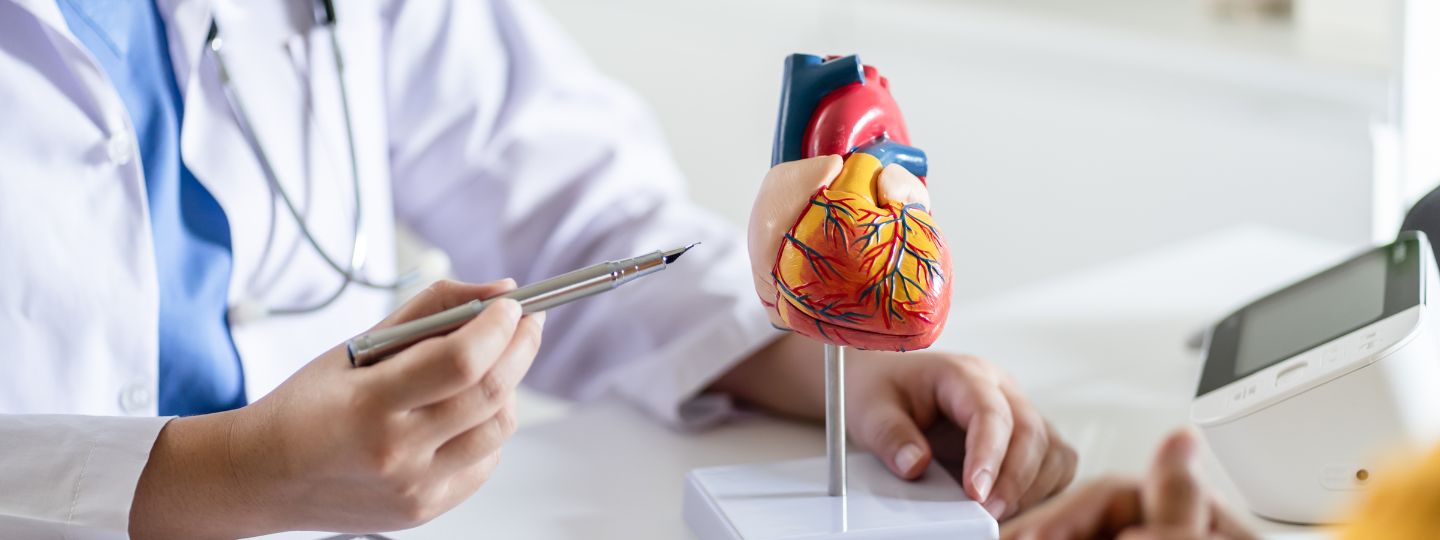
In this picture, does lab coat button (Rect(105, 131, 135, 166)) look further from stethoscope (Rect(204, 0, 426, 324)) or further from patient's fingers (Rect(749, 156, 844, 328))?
patient's fingers (Rect(749, 156, 844, 328))

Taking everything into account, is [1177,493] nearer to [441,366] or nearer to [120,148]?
[441,366]

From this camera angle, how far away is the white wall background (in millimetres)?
1646

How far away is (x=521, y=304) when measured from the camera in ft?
1.76

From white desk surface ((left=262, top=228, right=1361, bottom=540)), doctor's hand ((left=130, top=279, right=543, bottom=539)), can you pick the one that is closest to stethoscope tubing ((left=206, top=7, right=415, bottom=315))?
white desk surface ((left=262, top=228, right=1361, bottom=540))

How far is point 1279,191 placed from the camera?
5.44 ft

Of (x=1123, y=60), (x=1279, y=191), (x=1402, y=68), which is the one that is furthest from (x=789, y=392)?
(x=1123, y=60)

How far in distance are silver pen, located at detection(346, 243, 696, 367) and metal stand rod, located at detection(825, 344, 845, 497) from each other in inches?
4.2

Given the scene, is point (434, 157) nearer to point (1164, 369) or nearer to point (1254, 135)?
point (1164, 369)

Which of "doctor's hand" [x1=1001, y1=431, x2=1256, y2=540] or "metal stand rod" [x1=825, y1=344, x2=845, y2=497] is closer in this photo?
"doctor's hand" [x1=1001, y1=431, x2=1256, y2=540]

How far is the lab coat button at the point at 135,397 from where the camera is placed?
2.41 feet

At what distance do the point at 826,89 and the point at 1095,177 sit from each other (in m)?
1.39

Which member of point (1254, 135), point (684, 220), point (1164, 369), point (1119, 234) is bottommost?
point (1119, 234)

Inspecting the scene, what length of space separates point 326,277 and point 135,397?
0.16m

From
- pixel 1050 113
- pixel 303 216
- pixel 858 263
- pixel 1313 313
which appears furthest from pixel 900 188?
pixel 1050 113
